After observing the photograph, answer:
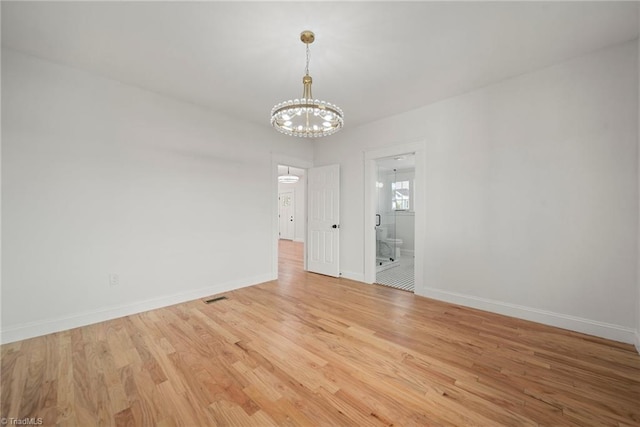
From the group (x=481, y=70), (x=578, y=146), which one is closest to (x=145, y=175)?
(x=481, y=70)

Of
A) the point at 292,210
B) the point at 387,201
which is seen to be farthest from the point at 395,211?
the point at 292,210

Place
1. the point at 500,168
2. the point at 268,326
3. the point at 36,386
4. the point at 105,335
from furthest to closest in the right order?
the point at 500,168 → the point at 268,326 → the point at 105,335 → the point at 36,386

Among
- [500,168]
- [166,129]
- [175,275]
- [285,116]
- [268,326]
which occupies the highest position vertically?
[166,129]

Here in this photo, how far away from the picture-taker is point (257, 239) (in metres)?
4.34

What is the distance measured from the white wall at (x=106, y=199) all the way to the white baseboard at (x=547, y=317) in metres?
3.22

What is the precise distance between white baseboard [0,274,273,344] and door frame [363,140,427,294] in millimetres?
2439

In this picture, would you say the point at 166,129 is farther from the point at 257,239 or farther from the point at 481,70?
the point at 481,70

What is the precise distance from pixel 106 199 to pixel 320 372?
3.02 m

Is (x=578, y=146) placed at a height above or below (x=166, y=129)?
below

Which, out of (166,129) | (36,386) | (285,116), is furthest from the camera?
(166,129)

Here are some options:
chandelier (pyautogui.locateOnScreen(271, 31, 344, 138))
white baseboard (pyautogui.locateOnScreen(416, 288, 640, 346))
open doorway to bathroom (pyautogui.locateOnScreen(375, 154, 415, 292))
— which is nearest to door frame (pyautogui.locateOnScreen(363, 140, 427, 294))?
white baseboard (pyautogui.locateOnScreen(416, 288, 640, 346))

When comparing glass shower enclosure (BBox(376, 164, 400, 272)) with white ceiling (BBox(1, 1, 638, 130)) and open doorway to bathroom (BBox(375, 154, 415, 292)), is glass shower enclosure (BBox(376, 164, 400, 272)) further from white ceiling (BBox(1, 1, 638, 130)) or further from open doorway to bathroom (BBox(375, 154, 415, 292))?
white ceiling (BBox(1, 1, 638, 130))

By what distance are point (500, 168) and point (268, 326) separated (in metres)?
3.34

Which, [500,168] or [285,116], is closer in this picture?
[285,116]
